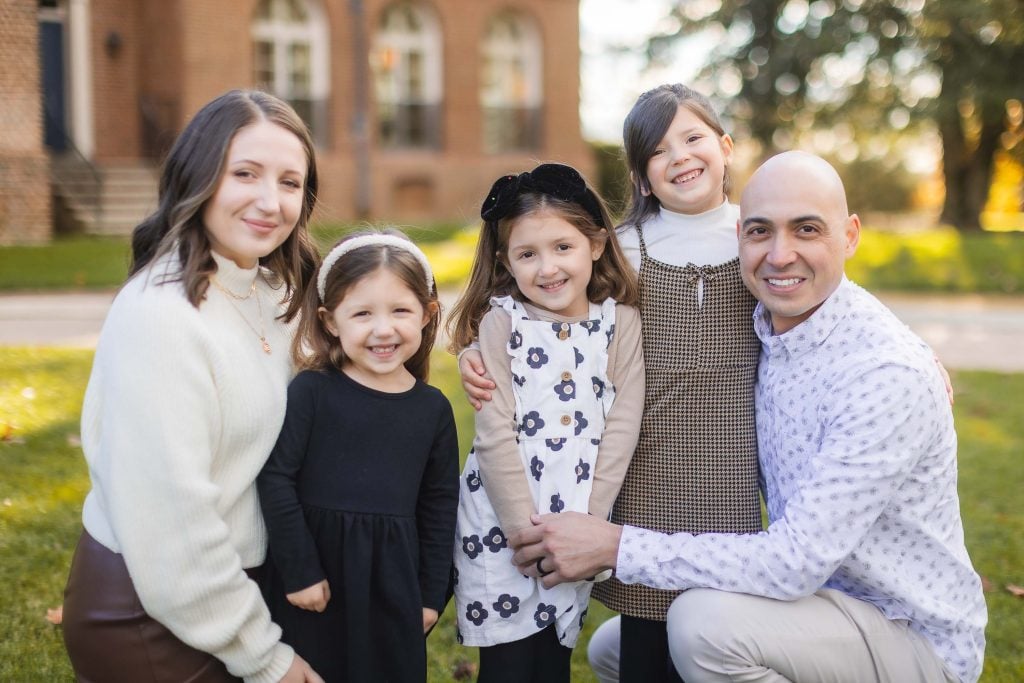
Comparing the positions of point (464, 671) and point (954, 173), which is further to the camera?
point (954, 173)

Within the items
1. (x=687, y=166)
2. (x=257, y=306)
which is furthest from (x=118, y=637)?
(x=687, y=166)

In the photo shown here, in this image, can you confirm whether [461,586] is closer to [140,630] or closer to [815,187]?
[140,630]

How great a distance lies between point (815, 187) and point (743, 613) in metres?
1.18

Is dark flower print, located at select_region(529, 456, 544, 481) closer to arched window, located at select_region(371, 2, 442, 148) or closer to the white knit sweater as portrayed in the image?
the white knit sweater

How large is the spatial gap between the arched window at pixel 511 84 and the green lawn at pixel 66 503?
1600 cm

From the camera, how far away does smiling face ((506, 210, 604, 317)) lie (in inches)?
116

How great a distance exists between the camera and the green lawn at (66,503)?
3.71 metres

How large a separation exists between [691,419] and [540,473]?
1.71 feet

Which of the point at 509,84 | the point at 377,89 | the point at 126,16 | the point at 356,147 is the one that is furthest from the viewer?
the point at 509,84

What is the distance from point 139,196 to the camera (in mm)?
16922

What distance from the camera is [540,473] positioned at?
288 centimetres

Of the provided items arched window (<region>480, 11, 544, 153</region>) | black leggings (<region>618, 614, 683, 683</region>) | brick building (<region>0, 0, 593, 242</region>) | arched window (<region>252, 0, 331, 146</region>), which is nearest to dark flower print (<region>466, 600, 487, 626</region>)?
black leggings (<region>618, 614, 683, 683</region>)

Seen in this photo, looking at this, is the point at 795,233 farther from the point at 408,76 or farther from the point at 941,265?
the point at 408,76

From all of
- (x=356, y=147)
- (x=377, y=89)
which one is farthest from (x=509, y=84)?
(x=356, y=147)
